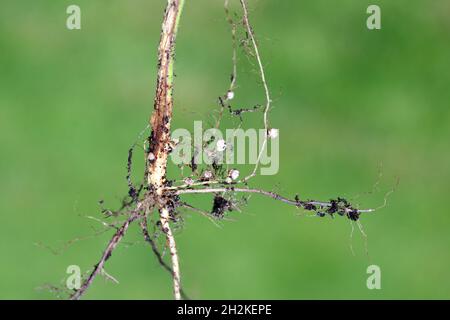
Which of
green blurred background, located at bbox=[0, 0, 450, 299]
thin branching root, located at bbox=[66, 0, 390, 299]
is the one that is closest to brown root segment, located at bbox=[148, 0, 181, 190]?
thin branching root, located at bbox=[66, 0, 390, 299]

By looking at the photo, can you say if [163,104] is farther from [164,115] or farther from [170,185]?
[170,185]

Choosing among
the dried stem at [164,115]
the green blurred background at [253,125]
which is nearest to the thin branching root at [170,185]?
the dried stem at [164,115]

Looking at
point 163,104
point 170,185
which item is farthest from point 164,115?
point 170,185

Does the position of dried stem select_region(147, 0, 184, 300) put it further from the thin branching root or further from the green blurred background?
the green blurred background

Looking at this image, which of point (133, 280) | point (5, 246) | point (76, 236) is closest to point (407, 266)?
point (133, 280)

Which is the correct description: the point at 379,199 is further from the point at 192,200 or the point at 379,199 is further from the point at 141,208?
the point at 141,208

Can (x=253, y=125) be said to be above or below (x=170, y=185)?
above
